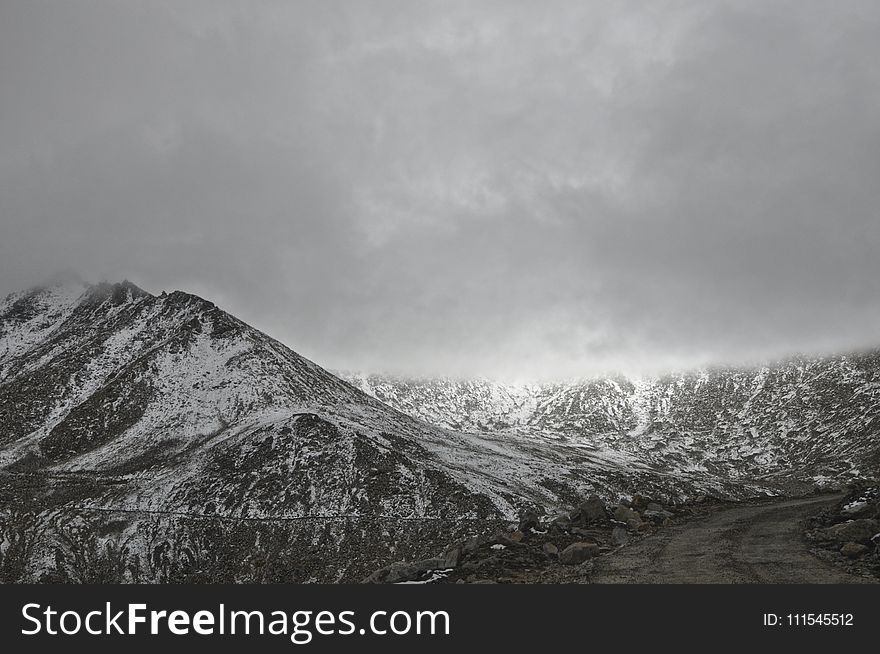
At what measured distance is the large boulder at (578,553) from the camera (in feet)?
63.0

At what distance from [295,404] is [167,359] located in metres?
36.9

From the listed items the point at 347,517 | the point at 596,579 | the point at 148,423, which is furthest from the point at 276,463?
the point at 596,579

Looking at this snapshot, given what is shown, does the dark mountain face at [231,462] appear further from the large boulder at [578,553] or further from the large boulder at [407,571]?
the large boulder at [578,553]

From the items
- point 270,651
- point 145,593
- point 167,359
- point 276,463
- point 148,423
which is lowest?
point 270,651

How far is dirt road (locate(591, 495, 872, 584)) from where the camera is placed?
52.8ft

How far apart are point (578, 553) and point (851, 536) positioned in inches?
353

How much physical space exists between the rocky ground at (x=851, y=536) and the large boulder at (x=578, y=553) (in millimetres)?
6860

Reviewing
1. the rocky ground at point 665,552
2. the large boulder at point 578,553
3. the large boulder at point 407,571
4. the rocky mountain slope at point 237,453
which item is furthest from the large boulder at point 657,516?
the rocky mountain slope at point 237,453

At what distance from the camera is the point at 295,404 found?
105 meters

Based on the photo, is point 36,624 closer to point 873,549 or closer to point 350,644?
point 350,644

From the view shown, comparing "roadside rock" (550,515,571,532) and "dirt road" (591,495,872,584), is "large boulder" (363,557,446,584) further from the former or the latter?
"roadside rock" (550,515,571,532)

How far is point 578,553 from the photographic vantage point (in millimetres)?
19453

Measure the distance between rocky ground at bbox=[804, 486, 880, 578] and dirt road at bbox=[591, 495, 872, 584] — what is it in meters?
0.49

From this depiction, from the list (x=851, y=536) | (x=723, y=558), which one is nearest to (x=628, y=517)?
(x=723, y=558)
